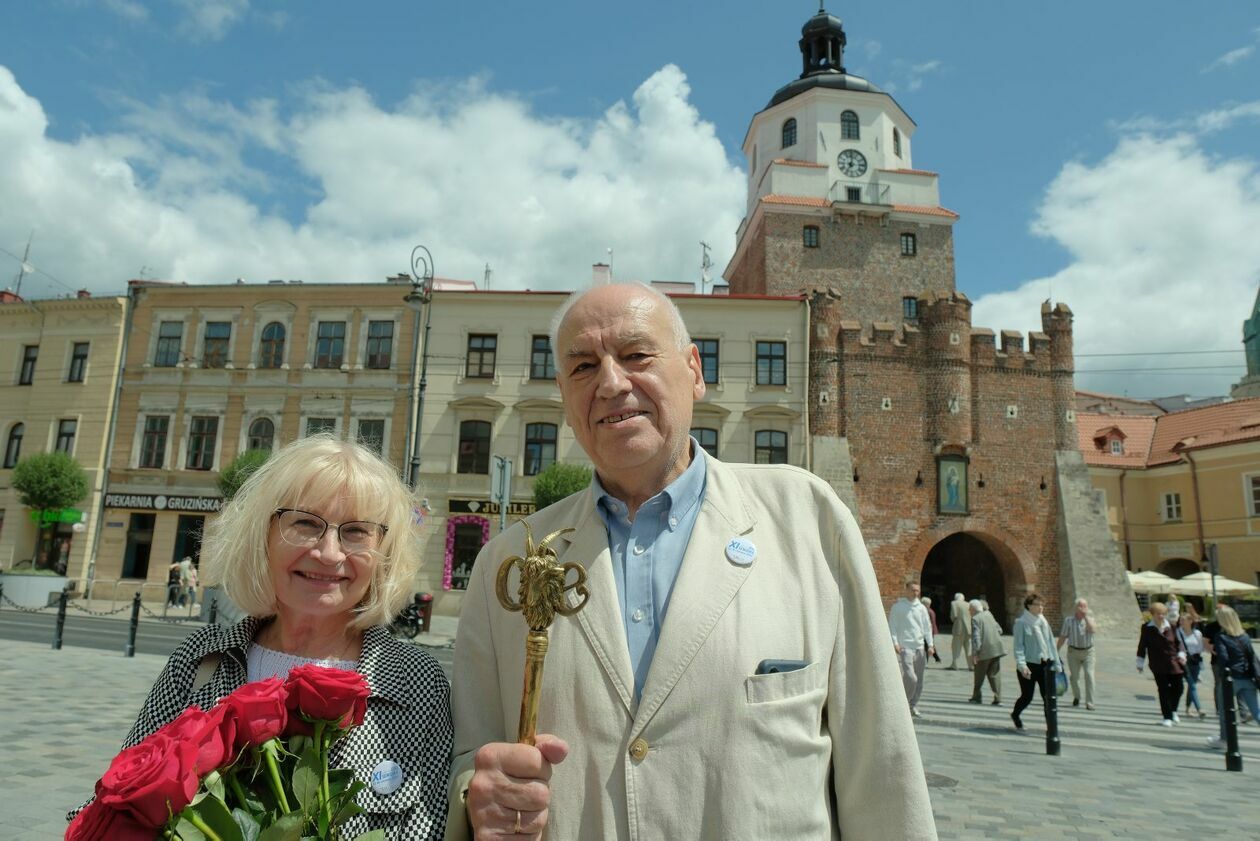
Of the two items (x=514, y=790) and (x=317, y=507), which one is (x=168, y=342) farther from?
(x=514, y=790)

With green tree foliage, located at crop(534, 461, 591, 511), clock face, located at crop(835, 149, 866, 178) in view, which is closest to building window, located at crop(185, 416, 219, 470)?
green tree foliage, located at crop(534, 461, 591, 511)

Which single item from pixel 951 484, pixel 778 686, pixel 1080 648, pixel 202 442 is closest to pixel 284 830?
pixel 778 686

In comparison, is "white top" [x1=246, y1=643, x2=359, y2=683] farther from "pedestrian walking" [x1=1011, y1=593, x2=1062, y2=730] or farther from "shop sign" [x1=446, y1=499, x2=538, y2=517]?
"shop sign" [x1=446, y1=499, x2=538, y2=517]

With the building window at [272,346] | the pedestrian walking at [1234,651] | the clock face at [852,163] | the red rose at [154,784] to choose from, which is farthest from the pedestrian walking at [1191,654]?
the clock face at [852,163]

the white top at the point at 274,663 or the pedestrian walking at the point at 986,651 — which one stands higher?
the white top at the point at 274,663

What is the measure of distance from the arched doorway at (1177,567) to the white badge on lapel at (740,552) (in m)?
43.2

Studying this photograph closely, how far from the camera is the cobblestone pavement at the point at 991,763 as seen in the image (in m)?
5.43

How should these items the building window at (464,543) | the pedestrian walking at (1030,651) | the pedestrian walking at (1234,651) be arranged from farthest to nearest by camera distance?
the building window at (464,543) < the pedestrian walking at (1030,651) < the pedestrian walking at (1234,651)

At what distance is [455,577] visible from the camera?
24391mm

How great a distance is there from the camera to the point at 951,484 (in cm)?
2705

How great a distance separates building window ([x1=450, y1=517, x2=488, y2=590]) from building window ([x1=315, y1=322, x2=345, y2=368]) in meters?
6.97

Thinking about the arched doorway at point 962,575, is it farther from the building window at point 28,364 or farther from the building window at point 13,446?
the building window at point 28,364

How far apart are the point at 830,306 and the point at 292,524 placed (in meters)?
26.8

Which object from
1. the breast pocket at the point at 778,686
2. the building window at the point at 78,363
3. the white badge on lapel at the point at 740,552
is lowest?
the breast pocket at the point at 778,686
